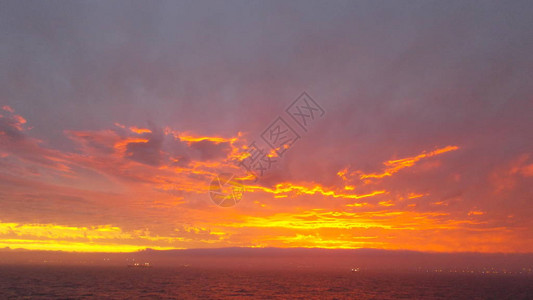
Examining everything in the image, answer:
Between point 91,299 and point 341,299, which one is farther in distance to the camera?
point 341,299

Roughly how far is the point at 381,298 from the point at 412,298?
12.3 metres

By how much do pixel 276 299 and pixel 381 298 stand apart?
35.6 metres

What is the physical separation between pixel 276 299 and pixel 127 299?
42.7 meters

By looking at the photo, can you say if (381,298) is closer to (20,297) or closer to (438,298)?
(438,298)

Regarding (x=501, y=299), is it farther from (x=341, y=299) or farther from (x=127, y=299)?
(x=127, y=299)

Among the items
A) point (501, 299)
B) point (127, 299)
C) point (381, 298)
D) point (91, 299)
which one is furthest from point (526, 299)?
point (91, 299)

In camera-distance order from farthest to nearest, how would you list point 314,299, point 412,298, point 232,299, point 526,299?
point 526,299
point 412,298
point 314,299
point 232,299

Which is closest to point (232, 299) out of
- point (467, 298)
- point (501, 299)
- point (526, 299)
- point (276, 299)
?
point (276, 299)

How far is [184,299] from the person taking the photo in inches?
3285

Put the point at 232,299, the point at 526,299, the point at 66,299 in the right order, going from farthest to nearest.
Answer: the point at 526,299 < the point at 232,299 < the point at 66,299

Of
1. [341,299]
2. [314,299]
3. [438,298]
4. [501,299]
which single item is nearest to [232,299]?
[314,299]

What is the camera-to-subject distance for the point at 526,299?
10700 centimetres

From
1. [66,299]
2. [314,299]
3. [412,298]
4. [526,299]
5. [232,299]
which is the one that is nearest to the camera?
[66,299]

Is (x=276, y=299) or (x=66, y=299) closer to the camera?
(x=66, y=299)
